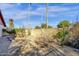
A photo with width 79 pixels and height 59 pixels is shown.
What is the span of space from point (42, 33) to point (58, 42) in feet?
0.60

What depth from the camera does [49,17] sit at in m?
1.70

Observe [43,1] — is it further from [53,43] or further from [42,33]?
[53,43]

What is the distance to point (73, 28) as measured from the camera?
66.5 inches

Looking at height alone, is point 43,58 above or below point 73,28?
below

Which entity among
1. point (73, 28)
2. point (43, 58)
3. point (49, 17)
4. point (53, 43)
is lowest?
point (43, 58)

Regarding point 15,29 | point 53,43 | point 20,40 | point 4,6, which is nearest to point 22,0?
point 4,6

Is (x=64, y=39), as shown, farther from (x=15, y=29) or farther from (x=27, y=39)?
(x=15, y=29)

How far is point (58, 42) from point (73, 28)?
204mm

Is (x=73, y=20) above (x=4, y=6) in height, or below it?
below

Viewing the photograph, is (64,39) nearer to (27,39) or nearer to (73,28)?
(73,28)

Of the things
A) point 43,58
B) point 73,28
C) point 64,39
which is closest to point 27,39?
point 43,58

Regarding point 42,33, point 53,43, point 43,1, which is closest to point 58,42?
point 53,43

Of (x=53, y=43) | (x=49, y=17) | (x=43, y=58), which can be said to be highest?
(x=49, y=17)

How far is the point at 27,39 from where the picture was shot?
5.54 ft
